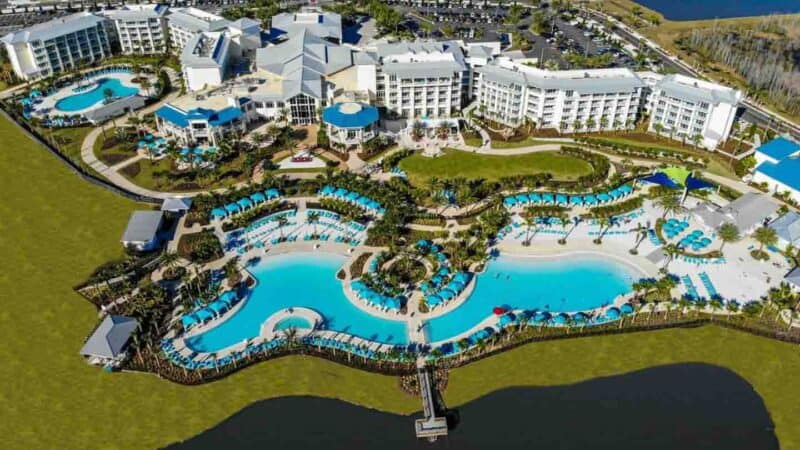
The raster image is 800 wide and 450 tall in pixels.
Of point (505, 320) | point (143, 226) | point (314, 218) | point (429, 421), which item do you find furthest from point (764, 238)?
point (143, 226)

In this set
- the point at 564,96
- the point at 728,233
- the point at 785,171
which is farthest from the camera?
the point at 564,96

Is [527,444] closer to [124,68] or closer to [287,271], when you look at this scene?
[287,271]

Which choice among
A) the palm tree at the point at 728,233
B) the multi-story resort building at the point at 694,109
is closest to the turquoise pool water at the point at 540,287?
the palm tree at the point at 728,233

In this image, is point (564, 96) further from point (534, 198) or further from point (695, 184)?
point (695, 184)

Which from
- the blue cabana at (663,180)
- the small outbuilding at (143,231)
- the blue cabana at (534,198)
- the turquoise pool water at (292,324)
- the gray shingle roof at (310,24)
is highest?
the gray shingle roof at (310,24)

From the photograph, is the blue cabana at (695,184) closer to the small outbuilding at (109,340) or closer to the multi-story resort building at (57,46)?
the small outbuilding at (109,340)

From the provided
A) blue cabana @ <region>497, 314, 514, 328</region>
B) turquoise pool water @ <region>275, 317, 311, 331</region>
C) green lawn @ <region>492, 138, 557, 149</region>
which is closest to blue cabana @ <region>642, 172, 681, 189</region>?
green lawn @ <region>492, 138, 557, 149</region>
